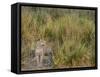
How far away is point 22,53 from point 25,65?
0.41 ft

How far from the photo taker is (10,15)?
2926mm

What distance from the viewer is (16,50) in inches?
111

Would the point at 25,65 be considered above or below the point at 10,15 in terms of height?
below

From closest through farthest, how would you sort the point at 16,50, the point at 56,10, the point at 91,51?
the point at 16,50 → the point at 56,10 → the point at 91,51

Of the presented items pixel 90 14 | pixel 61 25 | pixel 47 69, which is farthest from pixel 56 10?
pixel 47 69

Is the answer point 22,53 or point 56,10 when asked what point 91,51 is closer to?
point 56,10

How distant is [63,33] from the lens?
3.04 meters

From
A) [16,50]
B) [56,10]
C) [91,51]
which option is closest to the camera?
[16,50]

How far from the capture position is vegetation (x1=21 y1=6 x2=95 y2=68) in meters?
2.88

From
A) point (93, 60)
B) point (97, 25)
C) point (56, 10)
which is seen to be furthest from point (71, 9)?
point (93, 60)

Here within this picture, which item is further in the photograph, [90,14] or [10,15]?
[90,14]

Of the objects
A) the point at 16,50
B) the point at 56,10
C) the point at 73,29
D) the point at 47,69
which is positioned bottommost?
the point at 47,69

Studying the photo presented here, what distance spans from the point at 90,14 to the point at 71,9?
0.80ft

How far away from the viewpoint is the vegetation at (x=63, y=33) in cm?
288
